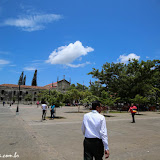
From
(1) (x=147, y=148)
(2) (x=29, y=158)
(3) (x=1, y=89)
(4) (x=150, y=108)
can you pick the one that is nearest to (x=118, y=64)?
(4) (x=150, y=108)

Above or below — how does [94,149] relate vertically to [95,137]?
below

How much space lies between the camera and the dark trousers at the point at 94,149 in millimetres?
2684

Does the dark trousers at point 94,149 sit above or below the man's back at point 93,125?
below

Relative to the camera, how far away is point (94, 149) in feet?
8.87

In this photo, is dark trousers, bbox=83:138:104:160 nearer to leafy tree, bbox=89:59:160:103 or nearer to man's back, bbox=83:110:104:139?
man's back, bbox=83:110:104:139

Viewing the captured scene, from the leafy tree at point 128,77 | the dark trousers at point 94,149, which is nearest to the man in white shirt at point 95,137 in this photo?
the dark trousers at point 94,149

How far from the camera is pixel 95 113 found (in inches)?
114

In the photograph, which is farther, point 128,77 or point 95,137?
point 128,77

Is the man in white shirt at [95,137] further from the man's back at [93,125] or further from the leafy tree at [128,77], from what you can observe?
the leafy tree at [128,77]

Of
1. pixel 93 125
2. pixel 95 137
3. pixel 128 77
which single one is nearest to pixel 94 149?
pixel 95 137

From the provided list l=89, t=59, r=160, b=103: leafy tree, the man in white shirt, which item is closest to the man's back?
the man in white shirt

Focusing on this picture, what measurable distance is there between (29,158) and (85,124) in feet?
8.73

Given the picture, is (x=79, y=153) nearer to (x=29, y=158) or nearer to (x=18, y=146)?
(x=29, y=158)

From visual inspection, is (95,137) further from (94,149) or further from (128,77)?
(128,77)
